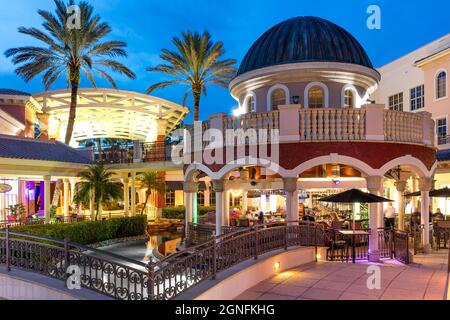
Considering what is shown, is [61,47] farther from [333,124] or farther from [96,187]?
[333,124]

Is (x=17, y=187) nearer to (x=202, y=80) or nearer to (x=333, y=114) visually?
(x=202, y=80)

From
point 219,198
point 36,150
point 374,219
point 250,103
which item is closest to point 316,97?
point 250,103

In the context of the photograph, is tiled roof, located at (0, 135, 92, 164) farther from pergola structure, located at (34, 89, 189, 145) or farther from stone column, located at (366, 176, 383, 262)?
stone column, located at (366, 176, 383, 262)

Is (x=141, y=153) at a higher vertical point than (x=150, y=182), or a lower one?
higher

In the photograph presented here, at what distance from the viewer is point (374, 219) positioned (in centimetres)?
1358

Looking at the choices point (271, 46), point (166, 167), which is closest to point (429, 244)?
point (271, 46)

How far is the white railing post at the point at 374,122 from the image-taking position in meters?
13.4

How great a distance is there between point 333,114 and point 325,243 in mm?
4798

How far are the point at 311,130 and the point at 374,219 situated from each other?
3.84 m

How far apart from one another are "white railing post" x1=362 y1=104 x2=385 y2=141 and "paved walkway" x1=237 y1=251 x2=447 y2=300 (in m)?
4.34

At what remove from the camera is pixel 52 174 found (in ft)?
70.0

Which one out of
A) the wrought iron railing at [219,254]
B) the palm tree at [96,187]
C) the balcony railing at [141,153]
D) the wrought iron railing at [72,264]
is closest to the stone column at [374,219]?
the wrought iron railing at [219,254]

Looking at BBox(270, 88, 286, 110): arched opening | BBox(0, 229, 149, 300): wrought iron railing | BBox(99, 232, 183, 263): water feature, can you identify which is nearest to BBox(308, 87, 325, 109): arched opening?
BBox(270, 88, 286, 110): arched opening

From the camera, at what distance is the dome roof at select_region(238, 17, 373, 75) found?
1681 cm
